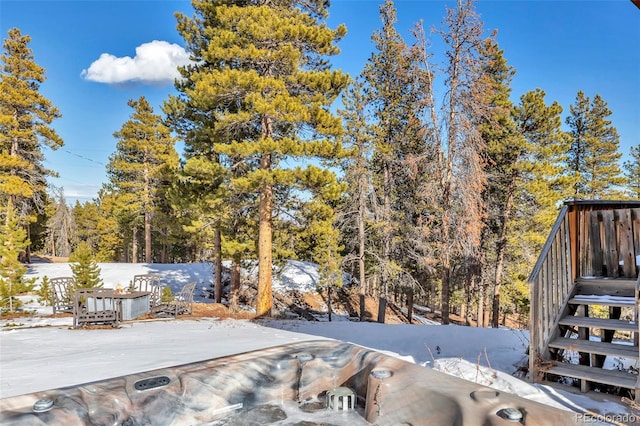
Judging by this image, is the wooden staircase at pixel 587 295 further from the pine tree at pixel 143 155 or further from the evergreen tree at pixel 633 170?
the evergreen tree at pixel 633 170

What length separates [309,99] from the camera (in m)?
8.32

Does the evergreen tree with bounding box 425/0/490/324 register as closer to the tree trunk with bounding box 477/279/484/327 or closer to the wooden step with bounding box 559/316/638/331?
the tree trunk with bounding box 477/279/484/327

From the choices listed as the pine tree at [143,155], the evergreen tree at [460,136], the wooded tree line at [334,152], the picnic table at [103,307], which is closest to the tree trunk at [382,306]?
the wooded tree line at [334,152]

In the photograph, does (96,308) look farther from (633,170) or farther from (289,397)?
(633,170)

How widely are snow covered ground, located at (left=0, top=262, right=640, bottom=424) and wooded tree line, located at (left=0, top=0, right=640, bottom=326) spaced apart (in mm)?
2391

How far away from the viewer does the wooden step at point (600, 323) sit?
335 centimetres

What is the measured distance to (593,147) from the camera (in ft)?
66.2

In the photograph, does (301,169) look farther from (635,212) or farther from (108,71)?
(108,71)

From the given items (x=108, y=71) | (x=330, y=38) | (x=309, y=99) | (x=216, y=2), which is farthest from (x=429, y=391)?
(x=108, y=71)

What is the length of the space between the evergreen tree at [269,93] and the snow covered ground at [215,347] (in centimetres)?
234

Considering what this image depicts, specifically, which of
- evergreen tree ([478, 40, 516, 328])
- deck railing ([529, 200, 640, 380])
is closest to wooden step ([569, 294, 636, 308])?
deck railing ([529, 200, 640, 380])

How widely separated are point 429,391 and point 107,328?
631 cm

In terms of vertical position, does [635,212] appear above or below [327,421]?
above

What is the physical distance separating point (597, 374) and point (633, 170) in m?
29.5
